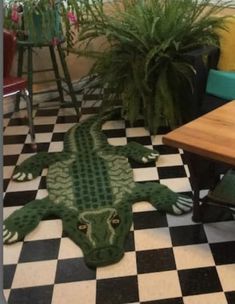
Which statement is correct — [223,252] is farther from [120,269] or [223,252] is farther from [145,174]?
[145,174]

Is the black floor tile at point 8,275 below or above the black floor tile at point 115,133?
below

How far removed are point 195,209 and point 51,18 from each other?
1.76 m

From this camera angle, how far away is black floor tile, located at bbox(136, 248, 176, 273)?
1586 millimetres

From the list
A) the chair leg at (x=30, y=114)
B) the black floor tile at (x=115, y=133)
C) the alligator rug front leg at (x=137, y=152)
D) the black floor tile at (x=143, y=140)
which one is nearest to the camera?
the alligator rug front leg at (x=137, y=152)

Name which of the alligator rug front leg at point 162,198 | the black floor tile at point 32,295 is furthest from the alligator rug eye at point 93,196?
the black floor tile at point 32,295

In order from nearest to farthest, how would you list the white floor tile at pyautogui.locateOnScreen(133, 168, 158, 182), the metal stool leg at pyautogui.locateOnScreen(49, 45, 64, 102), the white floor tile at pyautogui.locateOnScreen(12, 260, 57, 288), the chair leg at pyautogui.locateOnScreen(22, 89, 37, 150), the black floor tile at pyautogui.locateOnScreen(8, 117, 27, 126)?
the white floor tile at pyautogui.locateOnScreen(12, 260, 57, 288), the white floor tile at pyautogui.locateOnScreen(133, 168, 158, 182), the chair leg at pyautogui.locateOnScreen(22, 89, 37, 150), the black floor tile at pyautogui.locateOnScreen(8, 117, 27, 126), the metal stool leg at pyautogui.locateOnScreen(49, 45, 64, 102)

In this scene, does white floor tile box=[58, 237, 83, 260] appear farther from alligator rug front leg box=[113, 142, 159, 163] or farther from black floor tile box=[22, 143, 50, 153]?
black floor tile box=[22, 143, 50, 153]

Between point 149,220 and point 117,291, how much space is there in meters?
0.48

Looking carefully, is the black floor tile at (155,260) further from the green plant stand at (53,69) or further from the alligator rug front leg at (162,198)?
the green plant stand at (53,69)

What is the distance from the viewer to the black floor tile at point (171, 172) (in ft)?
7.39

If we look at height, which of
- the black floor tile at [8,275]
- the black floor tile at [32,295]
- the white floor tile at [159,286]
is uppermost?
the white floor tile at [159,286]

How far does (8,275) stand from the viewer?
159 cm

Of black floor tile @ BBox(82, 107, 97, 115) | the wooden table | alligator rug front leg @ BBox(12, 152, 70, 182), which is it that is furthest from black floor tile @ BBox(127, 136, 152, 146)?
the wooden table

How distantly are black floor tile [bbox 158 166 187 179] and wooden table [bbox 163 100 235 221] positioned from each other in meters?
0.40
